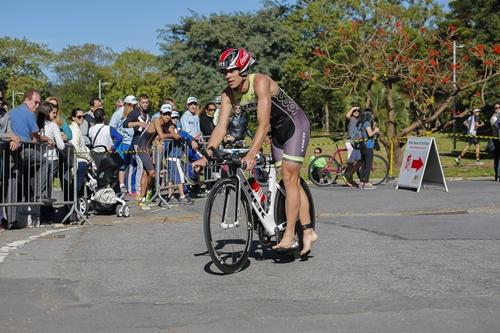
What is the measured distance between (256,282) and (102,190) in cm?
629

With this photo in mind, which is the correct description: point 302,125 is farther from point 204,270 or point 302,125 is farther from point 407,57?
point 407,57

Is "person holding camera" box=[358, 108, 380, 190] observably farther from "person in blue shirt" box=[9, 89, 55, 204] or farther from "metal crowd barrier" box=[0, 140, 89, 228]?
"person in blue shirt" box=[9, 89, 55, 204]

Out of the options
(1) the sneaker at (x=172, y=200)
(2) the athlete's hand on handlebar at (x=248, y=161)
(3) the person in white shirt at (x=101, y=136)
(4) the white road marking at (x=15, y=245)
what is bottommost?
(4) the white road marking at (x=15, y=245)

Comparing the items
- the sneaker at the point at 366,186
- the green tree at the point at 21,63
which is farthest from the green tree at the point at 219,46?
the sneaker at the point at 366,186

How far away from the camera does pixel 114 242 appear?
927cm

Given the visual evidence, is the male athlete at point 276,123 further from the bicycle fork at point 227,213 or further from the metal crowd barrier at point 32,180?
the metal crowd barrier at point 32,180

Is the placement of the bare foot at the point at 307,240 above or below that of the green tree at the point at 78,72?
below

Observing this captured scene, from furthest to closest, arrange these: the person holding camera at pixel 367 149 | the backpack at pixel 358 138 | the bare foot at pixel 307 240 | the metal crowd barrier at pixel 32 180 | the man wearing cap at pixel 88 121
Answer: the backpack at pixel 358 138
the person holding camera at pixel 367 149
the man wearing cap at pixel 88 121
the metal crowd barrier at pixel 32 180
the bare foot at pixel 307 240

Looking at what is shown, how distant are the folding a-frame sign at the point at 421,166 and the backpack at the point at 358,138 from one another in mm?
1044

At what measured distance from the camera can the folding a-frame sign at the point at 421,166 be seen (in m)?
16.5

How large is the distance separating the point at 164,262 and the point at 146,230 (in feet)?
8.59

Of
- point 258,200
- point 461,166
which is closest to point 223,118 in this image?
point 258,200

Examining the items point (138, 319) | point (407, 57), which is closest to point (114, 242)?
point (138, 319)

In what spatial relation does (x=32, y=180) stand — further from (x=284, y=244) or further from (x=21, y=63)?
(x=21, y=63)
